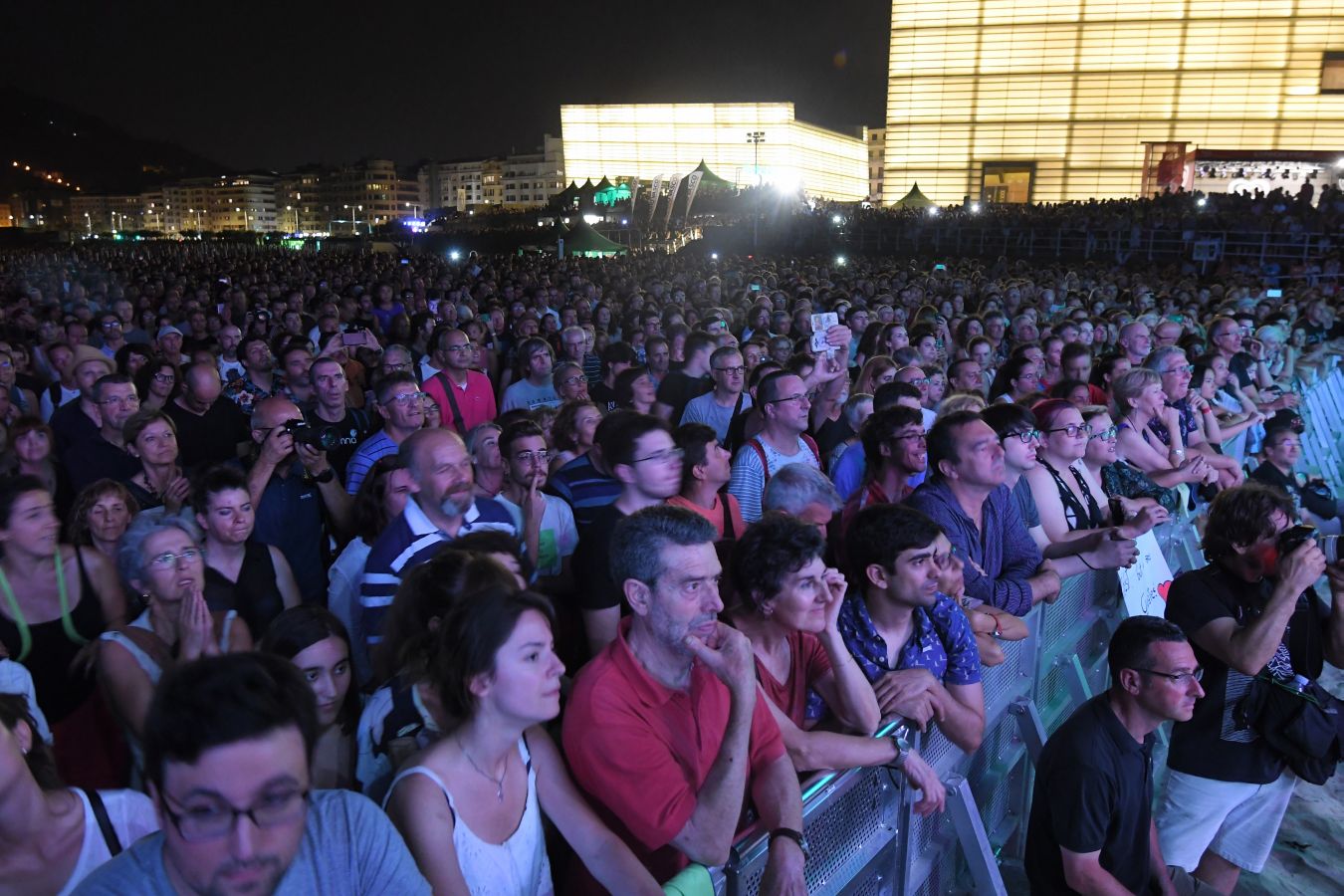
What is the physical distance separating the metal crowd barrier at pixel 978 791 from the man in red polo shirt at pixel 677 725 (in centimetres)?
10

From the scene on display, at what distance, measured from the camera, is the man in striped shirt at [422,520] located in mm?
3234

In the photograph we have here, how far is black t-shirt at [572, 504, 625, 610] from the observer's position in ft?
10.3

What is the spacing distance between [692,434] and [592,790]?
1.78 metres

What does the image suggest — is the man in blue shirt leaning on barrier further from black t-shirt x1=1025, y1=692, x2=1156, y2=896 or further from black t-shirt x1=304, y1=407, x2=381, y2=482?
black t-shirt x1=304, y1=407, x2=381, y2=482

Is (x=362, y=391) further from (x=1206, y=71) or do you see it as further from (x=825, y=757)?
(x=1206, y=71)

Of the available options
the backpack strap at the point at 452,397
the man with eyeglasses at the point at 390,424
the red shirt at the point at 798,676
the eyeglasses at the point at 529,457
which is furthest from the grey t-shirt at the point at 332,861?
the backpack strap at the point at 452,397

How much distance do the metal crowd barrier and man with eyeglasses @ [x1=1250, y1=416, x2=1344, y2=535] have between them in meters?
1.07

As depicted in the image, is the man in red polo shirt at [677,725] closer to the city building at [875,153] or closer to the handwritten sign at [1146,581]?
→ the handwritten sign at [1146,581]

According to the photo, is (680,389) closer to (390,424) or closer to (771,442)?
(771,442)

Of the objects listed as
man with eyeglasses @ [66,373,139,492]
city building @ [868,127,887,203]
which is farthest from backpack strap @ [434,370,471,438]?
city building @ [868,127,887,203]

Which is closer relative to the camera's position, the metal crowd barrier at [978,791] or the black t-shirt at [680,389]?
the metal crowd barrier at [978,791]

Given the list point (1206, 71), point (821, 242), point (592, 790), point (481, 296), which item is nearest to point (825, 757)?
point (592, 790)

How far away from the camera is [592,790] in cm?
219

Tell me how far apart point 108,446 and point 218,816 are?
4044 millimetres
